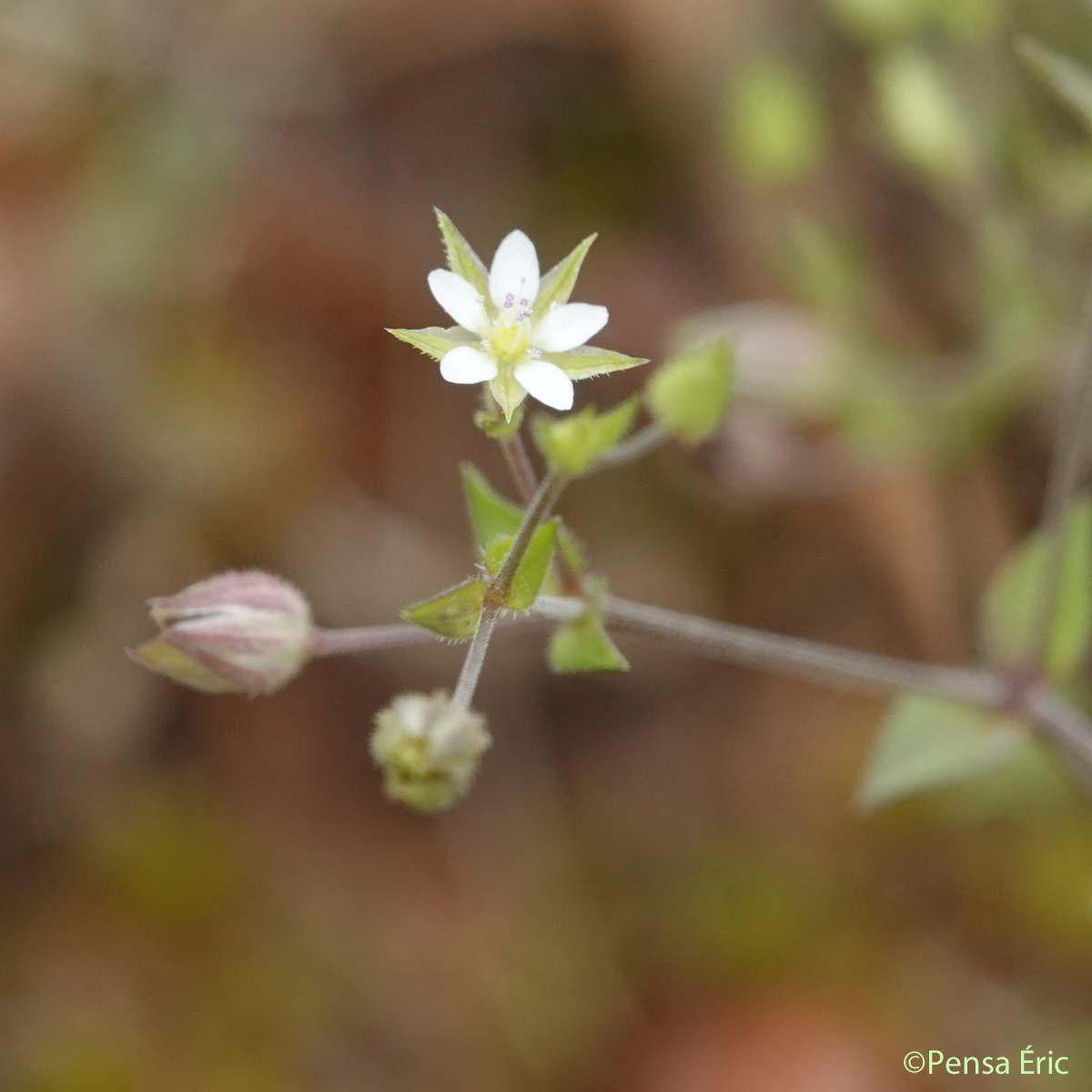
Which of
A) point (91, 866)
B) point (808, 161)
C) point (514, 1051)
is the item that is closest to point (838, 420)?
point (808, 161)

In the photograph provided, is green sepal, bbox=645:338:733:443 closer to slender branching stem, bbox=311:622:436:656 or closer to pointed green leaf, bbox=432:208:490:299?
pointed green leaf, bbox=432:208:490:299

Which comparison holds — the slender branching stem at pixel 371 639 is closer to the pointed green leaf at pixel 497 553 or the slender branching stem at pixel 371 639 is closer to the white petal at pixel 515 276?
the pointed green leaf at pixel 497 553

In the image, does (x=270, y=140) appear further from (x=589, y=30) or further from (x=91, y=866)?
(x=91, y=866)

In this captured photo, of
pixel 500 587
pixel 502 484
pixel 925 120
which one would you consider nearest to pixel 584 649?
pixel 500 587

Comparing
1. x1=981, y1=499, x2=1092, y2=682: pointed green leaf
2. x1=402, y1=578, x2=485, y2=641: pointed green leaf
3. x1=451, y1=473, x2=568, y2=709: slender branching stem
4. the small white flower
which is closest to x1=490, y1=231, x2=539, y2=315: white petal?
the small white flower

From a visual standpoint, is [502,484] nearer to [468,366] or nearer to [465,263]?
[465,263]
